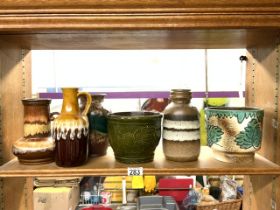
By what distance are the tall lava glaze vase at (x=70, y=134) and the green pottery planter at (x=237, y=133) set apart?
349 millimetres

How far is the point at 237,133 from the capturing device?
0.80m

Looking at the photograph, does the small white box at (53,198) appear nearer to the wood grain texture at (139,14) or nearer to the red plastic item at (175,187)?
the red plastic item at (175,187)

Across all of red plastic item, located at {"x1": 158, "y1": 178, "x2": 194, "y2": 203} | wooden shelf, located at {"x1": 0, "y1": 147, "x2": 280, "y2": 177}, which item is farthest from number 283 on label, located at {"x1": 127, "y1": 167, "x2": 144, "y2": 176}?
red plastic item, located at {"x1": 158, "y1": 178, "x2": 194, "y2": 203}

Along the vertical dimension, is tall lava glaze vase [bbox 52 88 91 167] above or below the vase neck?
below

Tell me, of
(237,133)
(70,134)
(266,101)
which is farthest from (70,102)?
(266,101)

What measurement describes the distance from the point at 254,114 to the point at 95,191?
1878 mm

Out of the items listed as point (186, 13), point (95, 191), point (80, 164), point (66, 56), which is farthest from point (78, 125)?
point (66, 56)

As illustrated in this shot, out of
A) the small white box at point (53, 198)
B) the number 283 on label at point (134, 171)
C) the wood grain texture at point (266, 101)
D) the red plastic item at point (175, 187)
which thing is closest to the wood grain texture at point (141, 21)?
the wood grain texture at point (266, 101)

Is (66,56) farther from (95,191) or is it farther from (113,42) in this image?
(113,42)

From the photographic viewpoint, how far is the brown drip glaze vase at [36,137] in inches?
32.7

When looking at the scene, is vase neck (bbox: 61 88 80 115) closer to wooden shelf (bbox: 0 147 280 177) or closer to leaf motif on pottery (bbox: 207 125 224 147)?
wooden shelf (bbox: 0 147 280 177)

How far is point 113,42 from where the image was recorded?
0.93m

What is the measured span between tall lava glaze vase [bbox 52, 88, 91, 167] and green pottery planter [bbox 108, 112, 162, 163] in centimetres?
8

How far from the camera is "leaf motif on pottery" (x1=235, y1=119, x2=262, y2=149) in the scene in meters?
0.80
